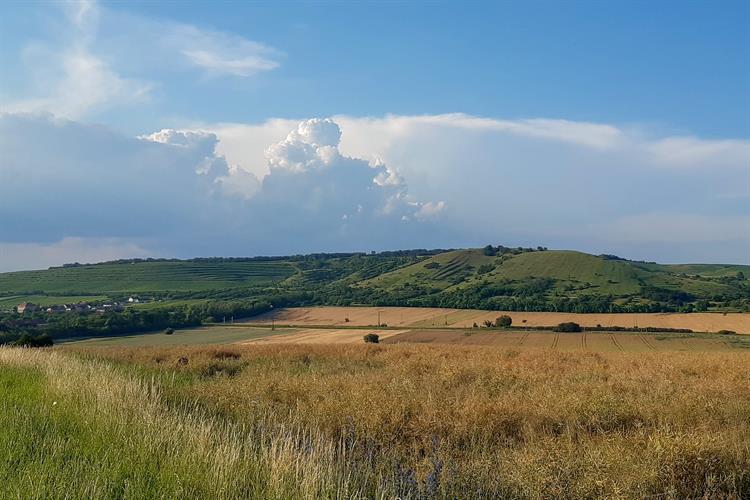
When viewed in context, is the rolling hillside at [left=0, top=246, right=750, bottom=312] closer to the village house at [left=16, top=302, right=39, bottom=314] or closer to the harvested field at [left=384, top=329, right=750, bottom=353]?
the village house at [left=16, top=302, right=39, bottom=314]

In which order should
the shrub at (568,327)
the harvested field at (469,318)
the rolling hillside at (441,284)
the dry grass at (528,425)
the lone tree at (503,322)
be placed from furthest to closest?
the rolling hillside at (441,284), the lone tree at (503,322), the harvested field at (469,318), the shrub at (568,327), the dry grass at (528,425)

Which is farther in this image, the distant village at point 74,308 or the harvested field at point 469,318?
the distant village at point 74,308

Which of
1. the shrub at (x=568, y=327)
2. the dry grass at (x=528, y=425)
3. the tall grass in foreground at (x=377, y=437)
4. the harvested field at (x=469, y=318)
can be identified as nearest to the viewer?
the tall grass in foreground at (x=377, y=437)

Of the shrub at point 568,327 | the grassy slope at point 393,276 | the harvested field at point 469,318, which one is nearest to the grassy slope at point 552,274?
the grassy slope at point 393,276

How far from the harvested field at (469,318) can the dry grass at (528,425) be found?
56359 millimetres

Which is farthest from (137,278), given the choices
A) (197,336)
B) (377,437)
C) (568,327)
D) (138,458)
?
(138,458)

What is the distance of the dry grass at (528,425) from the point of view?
25.2 ft

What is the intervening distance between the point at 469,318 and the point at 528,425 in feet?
255

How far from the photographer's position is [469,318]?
8775cm

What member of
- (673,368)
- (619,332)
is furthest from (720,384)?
(619,332)

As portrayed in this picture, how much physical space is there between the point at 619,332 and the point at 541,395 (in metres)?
58.8

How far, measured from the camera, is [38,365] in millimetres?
17797

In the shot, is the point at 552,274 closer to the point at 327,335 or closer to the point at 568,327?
the point at 568,327

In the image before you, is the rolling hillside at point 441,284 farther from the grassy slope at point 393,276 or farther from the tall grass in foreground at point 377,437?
the tall grass in foreground at point 377,437
